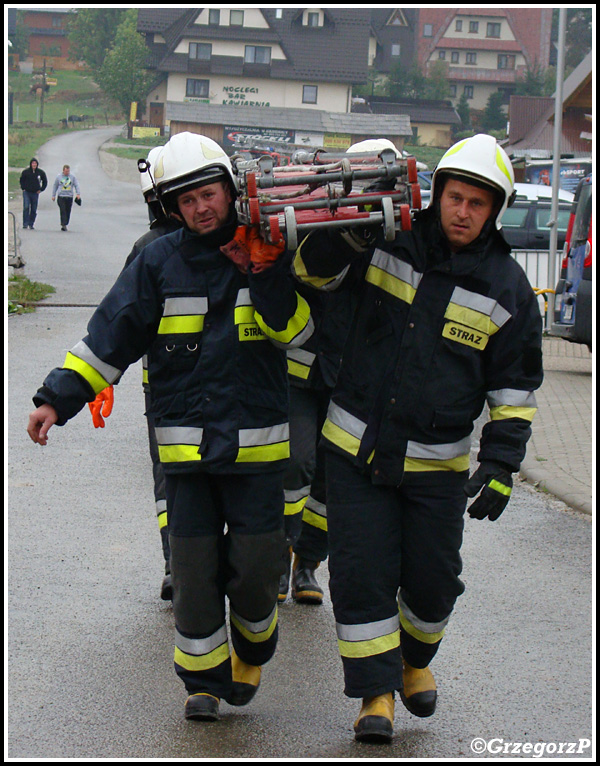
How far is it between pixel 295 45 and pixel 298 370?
6883 centimetres

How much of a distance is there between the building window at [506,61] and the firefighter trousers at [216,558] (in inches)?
3840

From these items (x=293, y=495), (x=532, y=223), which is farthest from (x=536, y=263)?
(x=293, y=495)

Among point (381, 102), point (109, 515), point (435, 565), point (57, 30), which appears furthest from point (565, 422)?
point (57, 30)

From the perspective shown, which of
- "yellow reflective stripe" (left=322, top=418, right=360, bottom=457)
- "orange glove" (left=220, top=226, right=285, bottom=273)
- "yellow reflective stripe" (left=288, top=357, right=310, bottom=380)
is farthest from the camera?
"yellow reflective stripe" (left=288, top=357, right=310, bottom=380)

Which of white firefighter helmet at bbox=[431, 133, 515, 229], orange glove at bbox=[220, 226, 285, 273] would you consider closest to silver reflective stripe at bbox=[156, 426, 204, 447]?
orange glove at bbox=[220, 226, 285, 273]

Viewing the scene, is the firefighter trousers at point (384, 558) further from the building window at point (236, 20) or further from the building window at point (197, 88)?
the building window at point (236, 20)

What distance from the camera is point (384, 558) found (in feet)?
13.2

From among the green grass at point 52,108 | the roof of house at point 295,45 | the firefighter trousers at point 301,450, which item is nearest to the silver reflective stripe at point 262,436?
the firefighter trousers at point 301,450

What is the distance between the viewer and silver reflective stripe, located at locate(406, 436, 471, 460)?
3.98 m

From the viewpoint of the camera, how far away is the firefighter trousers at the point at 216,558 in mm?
4055

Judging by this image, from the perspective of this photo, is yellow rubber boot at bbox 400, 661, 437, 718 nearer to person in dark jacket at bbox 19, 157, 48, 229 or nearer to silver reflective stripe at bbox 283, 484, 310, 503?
silver reflective stripe at bbox 283, 484, 310, 503

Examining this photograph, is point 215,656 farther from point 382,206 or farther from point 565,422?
point 565,422

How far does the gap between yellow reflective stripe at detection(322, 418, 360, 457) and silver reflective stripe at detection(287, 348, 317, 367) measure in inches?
44.4

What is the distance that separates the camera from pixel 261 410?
407 cm
